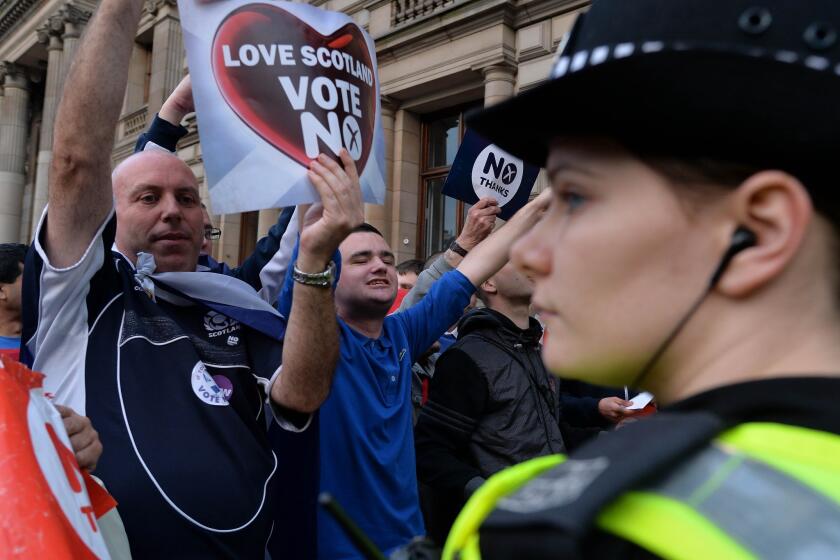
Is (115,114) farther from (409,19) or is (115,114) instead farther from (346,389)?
(409,19)

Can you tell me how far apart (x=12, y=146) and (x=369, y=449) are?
2951 centimetres

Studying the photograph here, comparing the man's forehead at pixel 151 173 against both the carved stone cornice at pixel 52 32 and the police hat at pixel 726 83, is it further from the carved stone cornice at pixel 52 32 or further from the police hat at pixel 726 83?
the carved stone cornice at pixel 52 32

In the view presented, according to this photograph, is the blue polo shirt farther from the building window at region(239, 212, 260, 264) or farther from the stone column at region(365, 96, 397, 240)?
the building window at region(239, 212, 260, 264)

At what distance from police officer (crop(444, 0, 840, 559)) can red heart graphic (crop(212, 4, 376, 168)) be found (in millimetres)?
1428

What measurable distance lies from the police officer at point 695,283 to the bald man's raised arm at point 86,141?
132 centimetres

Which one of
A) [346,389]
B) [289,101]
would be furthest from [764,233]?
[346,389]

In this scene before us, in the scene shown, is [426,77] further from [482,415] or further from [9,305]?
[482,415]

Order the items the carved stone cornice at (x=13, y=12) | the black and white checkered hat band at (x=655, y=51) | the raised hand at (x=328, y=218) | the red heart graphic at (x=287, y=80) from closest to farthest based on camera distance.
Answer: the black and white checkered hat band at (x=655, y=51), the raised hand at (x=328, y=218), the red heart graphic at (x=287, y=80), the carved stone cornice at (x=13, y=12)

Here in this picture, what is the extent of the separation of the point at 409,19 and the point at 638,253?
1080cm

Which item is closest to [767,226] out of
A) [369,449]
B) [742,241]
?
[742,241]

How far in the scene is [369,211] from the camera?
1116 cm

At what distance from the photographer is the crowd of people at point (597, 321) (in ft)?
1.99

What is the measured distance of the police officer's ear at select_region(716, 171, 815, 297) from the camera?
70 cm

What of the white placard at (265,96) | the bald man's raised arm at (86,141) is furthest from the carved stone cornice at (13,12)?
the bald man's raised arm at (86,141)
